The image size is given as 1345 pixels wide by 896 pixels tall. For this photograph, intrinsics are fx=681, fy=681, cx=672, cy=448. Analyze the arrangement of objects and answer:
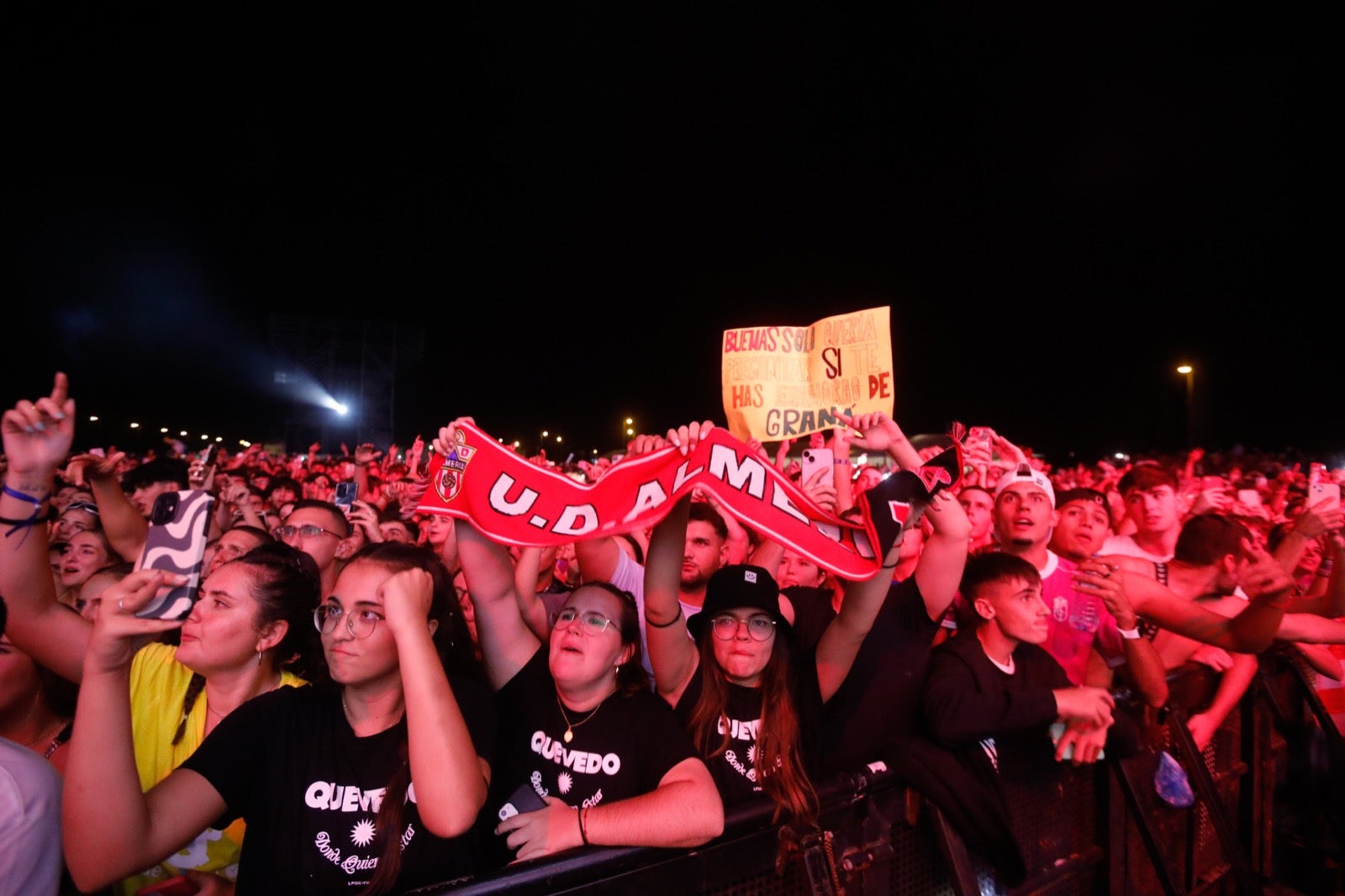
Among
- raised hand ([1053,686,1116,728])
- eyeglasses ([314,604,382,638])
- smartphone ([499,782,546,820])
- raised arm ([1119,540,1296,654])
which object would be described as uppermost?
eyeglasses ([314,604,382,638])

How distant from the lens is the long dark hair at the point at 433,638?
1892mm

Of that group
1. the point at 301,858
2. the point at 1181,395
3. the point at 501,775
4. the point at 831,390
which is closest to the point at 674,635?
the point at 501,775

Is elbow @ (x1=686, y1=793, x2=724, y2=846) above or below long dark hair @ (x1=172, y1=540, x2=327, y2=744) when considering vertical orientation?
below

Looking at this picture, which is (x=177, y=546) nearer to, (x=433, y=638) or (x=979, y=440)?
(x=433, y=638)

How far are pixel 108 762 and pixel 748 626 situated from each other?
6.42ft

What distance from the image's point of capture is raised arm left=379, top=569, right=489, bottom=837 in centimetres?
183

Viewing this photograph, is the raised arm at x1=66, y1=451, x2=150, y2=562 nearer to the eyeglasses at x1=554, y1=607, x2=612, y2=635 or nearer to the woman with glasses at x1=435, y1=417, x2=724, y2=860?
the woman with glasses at x1=435, y1=417, x2=724, y2=860

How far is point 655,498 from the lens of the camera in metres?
2.65

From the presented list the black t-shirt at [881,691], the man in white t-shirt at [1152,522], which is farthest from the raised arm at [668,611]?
the man in white t-shirt at [1152,522]

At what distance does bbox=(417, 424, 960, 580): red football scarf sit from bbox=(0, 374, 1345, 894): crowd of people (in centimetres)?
7

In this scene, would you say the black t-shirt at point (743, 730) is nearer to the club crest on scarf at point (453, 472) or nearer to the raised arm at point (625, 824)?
the raised arm at point (625, 824)

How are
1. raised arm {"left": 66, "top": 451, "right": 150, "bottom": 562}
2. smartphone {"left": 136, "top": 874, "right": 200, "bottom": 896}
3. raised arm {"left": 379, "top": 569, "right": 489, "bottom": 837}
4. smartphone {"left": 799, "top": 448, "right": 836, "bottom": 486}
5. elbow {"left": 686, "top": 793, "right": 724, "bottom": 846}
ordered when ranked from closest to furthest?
raised arm {"left": 379, "top": 569, "right": 489, "bottom": 837} → elbow {"left": 686, "top": 793, "right": 724, "bottom": 846} → smartphone {"left": 136, "top": 874, "right": 200, "bottom": 896} → raised arm {"left": 66, "top": 451, "right": 150, "bottom": 562} → smartphone {"left": 799, "top": 448, "right": 836, "bottom": 486}

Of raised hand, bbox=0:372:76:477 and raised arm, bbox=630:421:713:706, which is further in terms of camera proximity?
raised arm, bbox=630:421:713:706

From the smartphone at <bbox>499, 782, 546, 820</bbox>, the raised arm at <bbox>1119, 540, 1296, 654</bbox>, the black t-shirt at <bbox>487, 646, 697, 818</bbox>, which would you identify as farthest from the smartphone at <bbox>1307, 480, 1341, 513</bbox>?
the smartphone at <bbox>499, 782, 546, 820</bbox>
